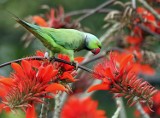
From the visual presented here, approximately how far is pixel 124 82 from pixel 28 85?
1.05ft

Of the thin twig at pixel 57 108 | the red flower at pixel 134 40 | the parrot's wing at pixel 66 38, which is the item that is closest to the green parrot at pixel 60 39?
the parrot's wing at pixel 66 38

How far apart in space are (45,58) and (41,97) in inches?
5.2

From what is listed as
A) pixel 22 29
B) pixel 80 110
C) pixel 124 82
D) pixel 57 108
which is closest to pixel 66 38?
pixel 124 82

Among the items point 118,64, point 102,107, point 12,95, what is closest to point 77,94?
point 118,64

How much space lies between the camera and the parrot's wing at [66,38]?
6.00 ft

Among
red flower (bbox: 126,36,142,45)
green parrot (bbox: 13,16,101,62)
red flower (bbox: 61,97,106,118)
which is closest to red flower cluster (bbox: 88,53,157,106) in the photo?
green parrot (bbox: 13,16,101,62)

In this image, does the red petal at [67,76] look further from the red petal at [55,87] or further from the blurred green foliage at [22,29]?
the blurred green foliage at [22,29]

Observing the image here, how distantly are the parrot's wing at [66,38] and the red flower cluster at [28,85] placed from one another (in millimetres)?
97

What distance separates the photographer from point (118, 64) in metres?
1.93

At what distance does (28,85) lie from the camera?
67.9 inches

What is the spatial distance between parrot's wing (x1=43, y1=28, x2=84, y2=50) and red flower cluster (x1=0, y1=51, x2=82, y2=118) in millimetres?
97

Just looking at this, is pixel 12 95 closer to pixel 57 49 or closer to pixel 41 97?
pixel 41 97

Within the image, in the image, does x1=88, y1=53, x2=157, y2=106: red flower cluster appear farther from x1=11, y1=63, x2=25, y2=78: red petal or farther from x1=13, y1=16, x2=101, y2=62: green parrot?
x1=11, y1=63, x2=25, y2=78: red petal

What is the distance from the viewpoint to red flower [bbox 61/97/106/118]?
2463mm
